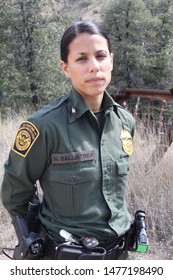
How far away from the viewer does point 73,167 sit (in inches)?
59.3

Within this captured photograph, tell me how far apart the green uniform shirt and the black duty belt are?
40mm

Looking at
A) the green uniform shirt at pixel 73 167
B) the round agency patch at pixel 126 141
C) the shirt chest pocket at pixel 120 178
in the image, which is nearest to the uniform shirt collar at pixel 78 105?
the green uniform shirt at pixel 73 167

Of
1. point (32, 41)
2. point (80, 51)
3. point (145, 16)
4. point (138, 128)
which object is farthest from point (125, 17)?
point (80, 51)

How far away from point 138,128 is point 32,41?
8.11 meters

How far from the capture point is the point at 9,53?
1203 centimetres

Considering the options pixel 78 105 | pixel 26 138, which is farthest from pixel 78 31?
pixel 26 138

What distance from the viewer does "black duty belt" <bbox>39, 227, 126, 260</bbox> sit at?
4.77 ft

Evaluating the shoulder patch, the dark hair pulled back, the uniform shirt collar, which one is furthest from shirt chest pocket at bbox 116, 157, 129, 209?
the dark hair pulled back

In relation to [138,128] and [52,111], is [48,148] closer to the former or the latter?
[52,111]

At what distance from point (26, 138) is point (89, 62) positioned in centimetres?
40

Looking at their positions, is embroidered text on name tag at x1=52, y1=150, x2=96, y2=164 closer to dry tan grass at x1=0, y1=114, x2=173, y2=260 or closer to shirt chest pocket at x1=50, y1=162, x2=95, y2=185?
shirt chest pocket at x1=50, y1=162, x2=95, y2=185

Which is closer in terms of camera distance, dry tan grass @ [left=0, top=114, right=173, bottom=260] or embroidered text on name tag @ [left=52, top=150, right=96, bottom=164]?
embroidered text on name tag @ [left=52, top=150, right=96, bottom=164]

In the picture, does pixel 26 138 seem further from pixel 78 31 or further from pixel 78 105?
pixel 78 31

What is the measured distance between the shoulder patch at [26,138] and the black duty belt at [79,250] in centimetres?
37
